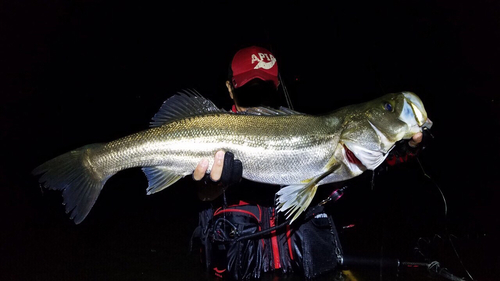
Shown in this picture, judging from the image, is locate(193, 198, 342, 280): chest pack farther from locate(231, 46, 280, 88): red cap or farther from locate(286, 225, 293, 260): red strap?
locate(231, 46, 280, 88): red cap

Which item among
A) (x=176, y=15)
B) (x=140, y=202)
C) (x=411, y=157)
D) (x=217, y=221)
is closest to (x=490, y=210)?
(x=411, y=157)

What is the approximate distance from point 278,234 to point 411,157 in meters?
1.08

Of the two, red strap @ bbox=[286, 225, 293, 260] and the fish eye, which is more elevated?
the fish eye

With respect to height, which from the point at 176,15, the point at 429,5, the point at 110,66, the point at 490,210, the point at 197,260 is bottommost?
the point at 490,210

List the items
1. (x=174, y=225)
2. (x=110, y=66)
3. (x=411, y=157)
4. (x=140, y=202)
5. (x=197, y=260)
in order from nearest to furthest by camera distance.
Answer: (x=411, y=157) < (x=197, y=260) < (x=174, y=225) < (x=140, y=202) < (x=110, y=66)

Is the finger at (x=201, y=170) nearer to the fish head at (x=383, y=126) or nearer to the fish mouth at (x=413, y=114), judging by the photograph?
the fish head at (x=383, y=126)

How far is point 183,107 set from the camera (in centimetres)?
190

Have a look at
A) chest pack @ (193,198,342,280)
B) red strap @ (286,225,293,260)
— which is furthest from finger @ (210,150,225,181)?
red strap @ (286,225,293,260)

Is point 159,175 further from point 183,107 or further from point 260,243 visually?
point 260,243

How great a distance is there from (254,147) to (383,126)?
0.78 metres

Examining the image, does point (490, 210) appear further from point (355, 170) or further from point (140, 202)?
point (140, 202)

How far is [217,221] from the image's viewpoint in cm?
215

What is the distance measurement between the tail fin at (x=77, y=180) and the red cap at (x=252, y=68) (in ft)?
4.02

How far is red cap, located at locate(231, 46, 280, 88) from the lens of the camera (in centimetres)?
253
